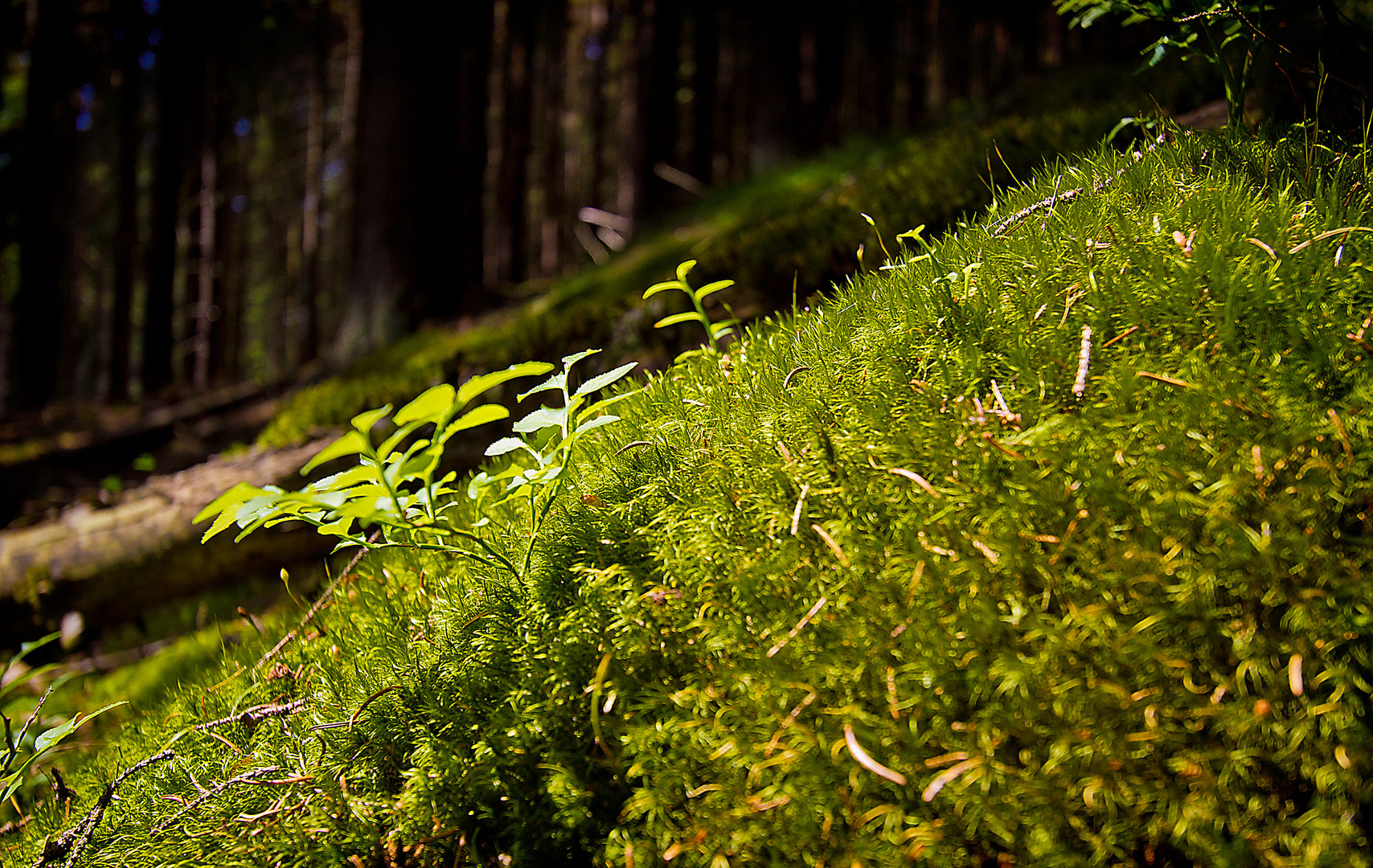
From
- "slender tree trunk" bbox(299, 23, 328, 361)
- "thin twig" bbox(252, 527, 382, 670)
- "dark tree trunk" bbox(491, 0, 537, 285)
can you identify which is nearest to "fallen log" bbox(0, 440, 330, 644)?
"thin twig" bbox(252, 527, 382, 670)

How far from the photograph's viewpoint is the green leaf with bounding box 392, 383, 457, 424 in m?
1.03

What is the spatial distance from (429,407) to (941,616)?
2.78 feet

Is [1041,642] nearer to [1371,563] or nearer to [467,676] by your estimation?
[1371,563]

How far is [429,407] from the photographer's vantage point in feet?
3.41

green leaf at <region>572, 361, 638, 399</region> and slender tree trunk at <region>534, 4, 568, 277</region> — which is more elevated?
slender tree trunk at <region>534, 4, 568, 277</region>

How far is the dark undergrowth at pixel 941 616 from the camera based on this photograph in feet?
2.87

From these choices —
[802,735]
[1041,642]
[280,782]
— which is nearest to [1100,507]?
[1041,642]

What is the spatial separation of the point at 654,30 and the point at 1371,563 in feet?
35.7

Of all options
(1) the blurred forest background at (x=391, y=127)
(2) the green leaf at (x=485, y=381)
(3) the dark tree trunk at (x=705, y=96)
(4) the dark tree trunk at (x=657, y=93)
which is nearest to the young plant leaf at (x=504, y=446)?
(2) the green leaf at (x=485, y=381)

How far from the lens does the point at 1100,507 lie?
1038 millimetres

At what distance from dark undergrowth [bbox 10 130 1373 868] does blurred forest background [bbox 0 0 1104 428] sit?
5903mm

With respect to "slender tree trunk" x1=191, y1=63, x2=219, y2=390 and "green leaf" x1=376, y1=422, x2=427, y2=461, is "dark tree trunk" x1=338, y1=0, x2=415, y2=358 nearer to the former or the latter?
"green leaf" x1=376, y1=422, x2=427, y2=461

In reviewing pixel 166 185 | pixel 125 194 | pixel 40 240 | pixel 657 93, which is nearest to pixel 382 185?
pixel 657 93

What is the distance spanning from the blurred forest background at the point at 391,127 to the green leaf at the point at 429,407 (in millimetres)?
6070
